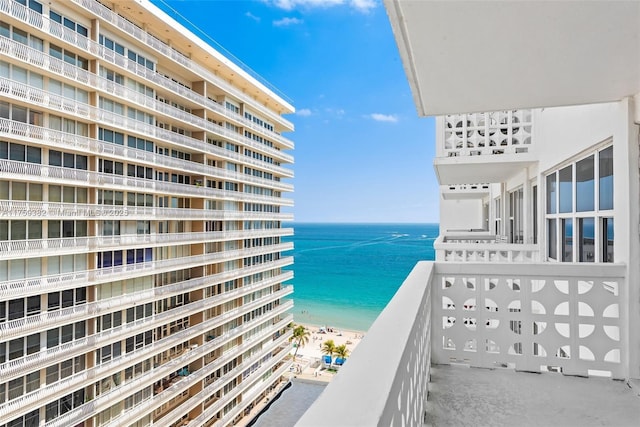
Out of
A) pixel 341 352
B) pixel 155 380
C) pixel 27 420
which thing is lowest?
pixel 341 352

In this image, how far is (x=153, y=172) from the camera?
40.1 feet

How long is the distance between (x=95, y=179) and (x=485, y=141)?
31.4ft

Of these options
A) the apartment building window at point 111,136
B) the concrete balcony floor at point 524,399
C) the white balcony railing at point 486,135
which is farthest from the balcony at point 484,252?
the apartment building window at point 111,136

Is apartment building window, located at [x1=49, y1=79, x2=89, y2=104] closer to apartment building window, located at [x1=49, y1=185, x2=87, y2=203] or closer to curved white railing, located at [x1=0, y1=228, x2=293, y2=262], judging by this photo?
apartment building window, located at [x1=49, y1=185, x2=87, y2=203]

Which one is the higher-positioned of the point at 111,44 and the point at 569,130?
the point at 111,44

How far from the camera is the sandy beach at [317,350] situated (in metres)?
20.5

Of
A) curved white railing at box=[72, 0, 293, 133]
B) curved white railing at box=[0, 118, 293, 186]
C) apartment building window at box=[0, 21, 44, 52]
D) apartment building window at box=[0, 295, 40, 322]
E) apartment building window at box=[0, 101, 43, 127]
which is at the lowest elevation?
apartment building window at box=[0, 295, 40, 322]

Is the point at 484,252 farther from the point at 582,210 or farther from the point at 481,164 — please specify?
the point at 582,210

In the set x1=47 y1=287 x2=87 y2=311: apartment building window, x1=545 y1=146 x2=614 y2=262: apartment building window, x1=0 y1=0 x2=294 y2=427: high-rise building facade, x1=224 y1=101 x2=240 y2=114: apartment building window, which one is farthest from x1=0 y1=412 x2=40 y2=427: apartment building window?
x1=224 y1=101 x2=240 y2=114: apartment building window

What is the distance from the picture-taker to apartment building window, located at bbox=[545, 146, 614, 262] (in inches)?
99.4

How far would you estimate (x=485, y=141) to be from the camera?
14.3ft

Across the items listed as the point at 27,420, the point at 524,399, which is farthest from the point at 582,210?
the point at 27,420

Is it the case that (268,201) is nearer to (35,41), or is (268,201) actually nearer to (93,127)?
(93,127)

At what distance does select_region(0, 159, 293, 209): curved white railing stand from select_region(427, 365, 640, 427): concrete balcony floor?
9480 mm
